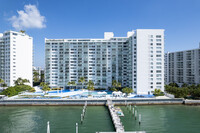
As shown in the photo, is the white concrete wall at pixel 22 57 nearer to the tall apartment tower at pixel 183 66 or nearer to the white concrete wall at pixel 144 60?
the white concrete wall at pixel 144 60

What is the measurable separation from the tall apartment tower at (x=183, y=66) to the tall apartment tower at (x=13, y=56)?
127m

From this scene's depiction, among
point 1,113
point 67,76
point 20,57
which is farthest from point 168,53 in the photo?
point 1,113

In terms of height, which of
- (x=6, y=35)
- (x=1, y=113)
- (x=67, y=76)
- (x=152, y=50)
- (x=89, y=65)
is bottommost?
(x=1, y=113)

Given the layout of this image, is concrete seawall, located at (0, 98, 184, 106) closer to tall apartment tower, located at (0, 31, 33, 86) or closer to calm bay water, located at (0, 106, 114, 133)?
calm bay water, located at (0, 106, 114, 133)

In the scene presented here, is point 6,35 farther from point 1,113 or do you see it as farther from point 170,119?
point 170,119

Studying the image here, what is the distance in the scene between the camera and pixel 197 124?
1617 inches

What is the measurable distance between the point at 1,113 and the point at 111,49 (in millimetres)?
71180

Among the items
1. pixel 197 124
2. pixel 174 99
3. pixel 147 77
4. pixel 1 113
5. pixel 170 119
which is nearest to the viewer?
pixel 197 124

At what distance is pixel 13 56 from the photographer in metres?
97.3

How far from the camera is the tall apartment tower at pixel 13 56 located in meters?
96.3

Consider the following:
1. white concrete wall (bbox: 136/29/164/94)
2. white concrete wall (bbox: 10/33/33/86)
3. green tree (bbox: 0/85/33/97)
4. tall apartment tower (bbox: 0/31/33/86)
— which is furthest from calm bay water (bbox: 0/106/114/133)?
white concrete wall (bbox: 10/33/33/86)

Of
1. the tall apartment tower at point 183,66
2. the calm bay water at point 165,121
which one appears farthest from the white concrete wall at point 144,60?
the tall apartment tower at point 183,66

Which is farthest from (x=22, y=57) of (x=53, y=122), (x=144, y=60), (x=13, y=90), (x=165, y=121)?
(x=165, y=121)

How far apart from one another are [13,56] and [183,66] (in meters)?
136
